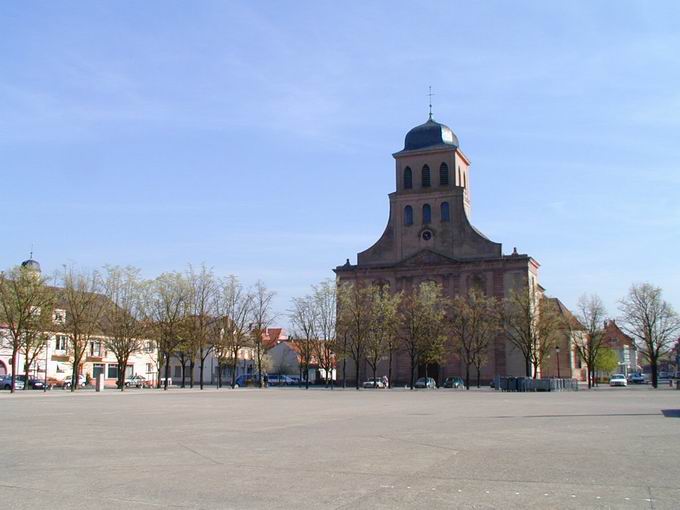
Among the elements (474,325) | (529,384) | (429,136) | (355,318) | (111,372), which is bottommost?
(529,384)

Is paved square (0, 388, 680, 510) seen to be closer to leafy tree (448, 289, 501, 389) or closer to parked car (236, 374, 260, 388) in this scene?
leafy tree (448, 289, 501, 389)

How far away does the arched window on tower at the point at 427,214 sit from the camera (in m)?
91.9

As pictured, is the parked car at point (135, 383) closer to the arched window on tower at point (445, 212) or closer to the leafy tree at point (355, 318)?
the leafy tree at point (355, 318)

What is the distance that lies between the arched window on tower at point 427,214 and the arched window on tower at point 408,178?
3682mm

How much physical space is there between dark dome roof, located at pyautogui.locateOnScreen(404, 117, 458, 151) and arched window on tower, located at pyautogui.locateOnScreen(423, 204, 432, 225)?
316 inches

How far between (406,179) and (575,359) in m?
37.5

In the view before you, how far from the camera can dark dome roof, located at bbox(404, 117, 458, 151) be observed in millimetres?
94250

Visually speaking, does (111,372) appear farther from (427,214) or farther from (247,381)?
(427,214)

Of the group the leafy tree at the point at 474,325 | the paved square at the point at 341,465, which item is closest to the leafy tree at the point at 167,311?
the leafy tree at the point at 474,325

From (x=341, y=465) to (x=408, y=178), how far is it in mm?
82709

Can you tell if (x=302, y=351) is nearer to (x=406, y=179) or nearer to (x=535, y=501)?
(x=406, y=179)

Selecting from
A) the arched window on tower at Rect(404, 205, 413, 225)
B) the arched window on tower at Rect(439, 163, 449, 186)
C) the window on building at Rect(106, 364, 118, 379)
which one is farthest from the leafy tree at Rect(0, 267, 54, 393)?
the arched window on tower at Rect(439, 163, 449, 186)

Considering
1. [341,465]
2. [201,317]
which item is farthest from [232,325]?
[341,465]

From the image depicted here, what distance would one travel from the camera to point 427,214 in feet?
302
